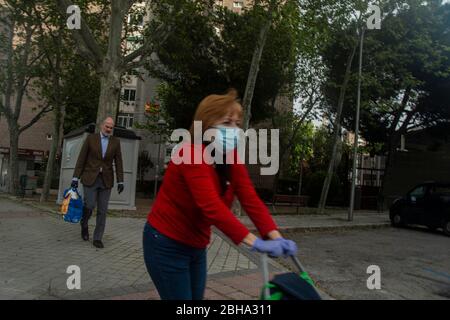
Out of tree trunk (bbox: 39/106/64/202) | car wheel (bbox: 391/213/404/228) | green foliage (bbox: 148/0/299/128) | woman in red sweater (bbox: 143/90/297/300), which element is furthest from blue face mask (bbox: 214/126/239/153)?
green foliage (bbox: 148/0/299/128)

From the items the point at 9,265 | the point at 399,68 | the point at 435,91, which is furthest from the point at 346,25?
the point at 9,265

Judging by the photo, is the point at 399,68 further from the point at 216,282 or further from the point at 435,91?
the point at 216,282

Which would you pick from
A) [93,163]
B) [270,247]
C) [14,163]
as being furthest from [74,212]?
[14,163]

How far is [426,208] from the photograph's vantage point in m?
15.1

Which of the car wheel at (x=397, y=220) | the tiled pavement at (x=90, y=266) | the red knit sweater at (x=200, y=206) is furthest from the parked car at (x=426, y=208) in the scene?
the red knit sweater at (x=200, y=206)

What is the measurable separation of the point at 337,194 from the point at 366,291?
70.0 ft

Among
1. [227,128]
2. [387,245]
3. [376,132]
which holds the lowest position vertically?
[387,245]

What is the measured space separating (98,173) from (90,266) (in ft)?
5.02

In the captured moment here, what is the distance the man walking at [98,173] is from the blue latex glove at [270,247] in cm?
468

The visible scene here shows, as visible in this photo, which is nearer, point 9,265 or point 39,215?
point 9,265

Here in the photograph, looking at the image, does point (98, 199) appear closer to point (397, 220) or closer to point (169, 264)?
point (169, 264)

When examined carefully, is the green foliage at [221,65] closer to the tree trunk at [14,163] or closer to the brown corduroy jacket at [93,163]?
the tree trunk at [14,163]
